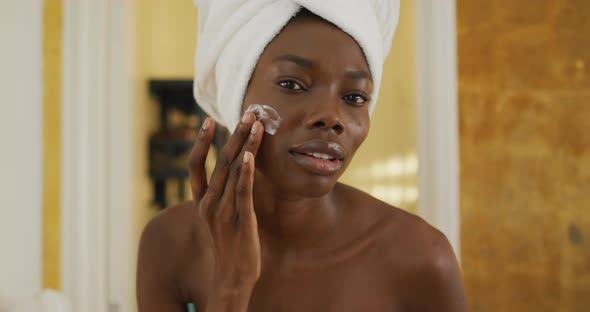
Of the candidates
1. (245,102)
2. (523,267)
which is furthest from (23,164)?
(523,267)

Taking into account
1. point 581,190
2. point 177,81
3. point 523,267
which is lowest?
point 523,267

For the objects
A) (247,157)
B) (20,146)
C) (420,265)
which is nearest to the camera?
(247,157)

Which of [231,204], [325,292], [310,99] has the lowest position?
[325,292]

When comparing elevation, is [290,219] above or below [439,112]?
below

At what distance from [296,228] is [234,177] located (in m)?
0.19

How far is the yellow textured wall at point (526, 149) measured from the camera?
903 mm

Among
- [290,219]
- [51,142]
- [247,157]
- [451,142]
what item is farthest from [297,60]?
[51,142]

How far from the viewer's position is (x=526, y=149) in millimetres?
919

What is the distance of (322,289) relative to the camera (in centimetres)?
68

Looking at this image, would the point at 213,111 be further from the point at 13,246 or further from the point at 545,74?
the point at 545,74

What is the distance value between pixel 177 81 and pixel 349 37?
1748mm

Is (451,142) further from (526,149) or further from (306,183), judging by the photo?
(306,183)

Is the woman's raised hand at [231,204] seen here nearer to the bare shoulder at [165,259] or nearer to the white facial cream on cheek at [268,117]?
the white facial cream on cheek at [268,117]

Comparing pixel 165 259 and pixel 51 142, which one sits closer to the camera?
pixel 165 259
